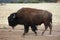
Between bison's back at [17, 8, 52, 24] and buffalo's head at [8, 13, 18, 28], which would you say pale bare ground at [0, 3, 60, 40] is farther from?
bison's back at [17, 8, 52, 24]

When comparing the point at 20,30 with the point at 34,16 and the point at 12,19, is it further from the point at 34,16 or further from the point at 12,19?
the point at 34,16

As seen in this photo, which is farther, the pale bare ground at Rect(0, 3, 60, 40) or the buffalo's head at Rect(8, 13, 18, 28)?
the buffalo's head at Rect(8, 13, 18, 28)

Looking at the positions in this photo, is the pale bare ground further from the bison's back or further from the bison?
the bison's back

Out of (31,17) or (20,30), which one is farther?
(20,30)

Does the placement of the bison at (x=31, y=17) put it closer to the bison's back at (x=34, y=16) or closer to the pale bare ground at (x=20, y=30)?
the bison's back at (x=34, y=16)

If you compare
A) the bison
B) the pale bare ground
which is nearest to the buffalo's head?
the bison

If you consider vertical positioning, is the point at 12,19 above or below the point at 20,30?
above

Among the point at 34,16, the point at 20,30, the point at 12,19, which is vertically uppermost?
the point at 34,16

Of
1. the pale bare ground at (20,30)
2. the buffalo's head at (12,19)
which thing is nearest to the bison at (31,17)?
the buffalo's head at (12,19)

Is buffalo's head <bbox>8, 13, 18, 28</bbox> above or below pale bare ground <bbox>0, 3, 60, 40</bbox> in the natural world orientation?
above

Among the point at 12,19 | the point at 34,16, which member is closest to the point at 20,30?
the point at 12,19

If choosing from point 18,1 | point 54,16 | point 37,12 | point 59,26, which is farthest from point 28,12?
point 18,1

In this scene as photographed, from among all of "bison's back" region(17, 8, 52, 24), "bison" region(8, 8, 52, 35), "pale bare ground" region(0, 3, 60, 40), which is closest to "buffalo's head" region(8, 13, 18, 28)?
"bison" region(8, 8, 52, 35)

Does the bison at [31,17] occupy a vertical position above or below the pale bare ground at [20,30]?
above
